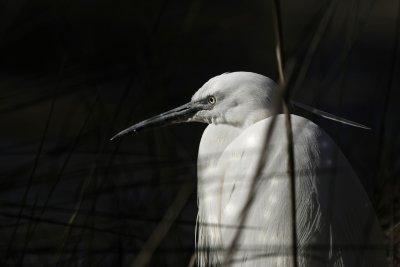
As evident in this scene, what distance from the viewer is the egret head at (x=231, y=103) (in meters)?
1.69

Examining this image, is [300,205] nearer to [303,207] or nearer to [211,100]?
[303,207]

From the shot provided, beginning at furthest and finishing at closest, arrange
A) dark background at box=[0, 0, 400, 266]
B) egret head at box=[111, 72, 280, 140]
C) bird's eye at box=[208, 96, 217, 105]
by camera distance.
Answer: bird's eye at box=[208, 96, 217, 105] < egret head at box=[111, 72, 280, 140] < dark background at box=[0, 0, 400, 266]

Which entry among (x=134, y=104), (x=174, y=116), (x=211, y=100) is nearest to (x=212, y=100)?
(x=211, y=100)

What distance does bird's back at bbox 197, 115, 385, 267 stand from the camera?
1400mm

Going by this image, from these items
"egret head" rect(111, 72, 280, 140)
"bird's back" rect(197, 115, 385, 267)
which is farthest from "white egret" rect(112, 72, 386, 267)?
"egret head" rect(111, 72, 280, 140)

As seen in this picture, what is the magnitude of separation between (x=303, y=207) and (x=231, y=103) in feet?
1.35

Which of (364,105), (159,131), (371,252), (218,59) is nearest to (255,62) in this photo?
(218,59)

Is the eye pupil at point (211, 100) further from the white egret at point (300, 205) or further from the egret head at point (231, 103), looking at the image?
the white egret at point (300, 205)

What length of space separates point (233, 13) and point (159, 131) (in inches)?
90.0

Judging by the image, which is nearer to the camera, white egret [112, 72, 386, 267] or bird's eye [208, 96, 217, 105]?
white egret [112, 72, 386, 267]

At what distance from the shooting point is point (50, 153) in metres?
1.45

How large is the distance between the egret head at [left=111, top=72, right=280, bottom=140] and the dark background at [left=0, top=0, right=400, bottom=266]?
0.16 ft

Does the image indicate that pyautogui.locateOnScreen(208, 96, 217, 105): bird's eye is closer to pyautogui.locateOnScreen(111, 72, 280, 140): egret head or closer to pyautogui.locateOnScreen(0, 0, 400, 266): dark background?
pyautogui.locateOnScreen(111, 72, 280, 140): egret head

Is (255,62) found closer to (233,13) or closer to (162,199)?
(233,13)
